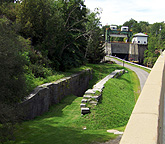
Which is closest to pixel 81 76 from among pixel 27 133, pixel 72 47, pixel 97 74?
pixel 72 47

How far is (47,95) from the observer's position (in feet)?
53.4

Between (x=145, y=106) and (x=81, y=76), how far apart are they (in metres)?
22.5

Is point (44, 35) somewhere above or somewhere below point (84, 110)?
above

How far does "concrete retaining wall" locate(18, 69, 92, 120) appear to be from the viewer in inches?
511

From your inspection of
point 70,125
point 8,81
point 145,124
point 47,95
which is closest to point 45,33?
point 47,95

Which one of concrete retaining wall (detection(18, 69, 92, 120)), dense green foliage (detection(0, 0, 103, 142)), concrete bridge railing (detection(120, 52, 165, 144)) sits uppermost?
dense green foliage (detection(0, 0, 103, 142))

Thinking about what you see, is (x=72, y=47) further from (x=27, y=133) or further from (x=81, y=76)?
(x=27, y=133)

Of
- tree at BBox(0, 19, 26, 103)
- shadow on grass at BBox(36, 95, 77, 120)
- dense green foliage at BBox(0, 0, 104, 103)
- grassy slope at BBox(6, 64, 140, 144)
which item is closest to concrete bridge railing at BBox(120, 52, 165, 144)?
tree at BBox(0, 19, 26, 103)

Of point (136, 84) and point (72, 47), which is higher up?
point (72, 47)

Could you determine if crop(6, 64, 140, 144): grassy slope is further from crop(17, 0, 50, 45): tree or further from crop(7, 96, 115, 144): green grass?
crop(17, 0, 50, 45): tree

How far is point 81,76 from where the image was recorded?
26734mm

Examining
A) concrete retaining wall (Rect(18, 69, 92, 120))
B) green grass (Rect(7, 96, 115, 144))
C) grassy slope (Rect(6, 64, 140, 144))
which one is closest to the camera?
green grass (Rect(7, 96, 115, 144))

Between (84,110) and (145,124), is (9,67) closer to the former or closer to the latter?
(145,124)

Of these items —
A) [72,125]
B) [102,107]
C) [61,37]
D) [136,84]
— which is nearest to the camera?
[72,125]
